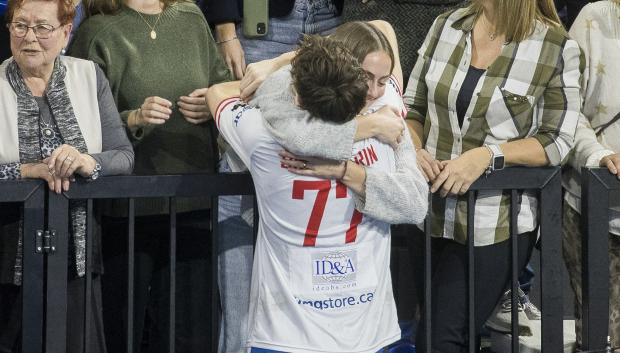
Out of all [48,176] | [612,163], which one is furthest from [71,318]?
[612,163]

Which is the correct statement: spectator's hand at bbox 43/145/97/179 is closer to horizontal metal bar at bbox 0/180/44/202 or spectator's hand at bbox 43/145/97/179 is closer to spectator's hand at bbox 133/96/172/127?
horizontal metal bar at bbox 0/180/44/202

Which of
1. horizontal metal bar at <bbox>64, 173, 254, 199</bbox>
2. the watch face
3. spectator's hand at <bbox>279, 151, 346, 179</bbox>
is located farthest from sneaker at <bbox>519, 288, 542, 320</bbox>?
spectator's hand at <bbox>279, 151, 346, 179</bbox>

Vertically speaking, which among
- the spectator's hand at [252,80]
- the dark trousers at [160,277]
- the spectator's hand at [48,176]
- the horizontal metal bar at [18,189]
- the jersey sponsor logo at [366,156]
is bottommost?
the dark trousers at [160,277]

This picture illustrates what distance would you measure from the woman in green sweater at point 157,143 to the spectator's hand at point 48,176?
507 millimetres

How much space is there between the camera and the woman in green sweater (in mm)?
4621

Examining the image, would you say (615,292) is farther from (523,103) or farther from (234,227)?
(234,227)

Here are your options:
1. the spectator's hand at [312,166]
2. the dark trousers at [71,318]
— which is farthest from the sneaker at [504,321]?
the dark trousers at [71,318]

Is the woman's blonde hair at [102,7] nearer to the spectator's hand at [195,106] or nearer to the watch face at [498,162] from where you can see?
the spectator's hand at [195,106]

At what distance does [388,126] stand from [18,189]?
119 cm

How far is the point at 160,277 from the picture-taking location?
15.3ft

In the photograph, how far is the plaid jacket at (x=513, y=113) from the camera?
4.38m

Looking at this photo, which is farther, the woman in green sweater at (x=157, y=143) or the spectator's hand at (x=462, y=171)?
the woman in green sweater at (x=157, y=143)

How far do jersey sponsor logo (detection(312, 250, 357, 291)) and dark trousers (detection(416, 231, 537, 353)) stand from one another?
0.62 metres

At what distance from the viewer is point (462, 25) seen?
4543 millimetres
